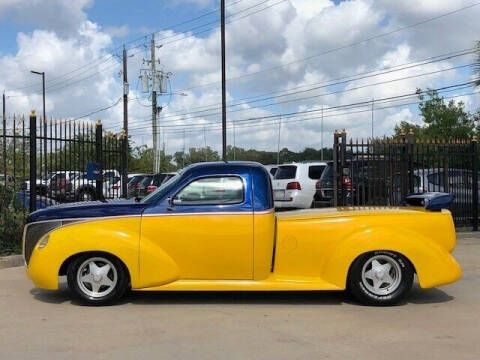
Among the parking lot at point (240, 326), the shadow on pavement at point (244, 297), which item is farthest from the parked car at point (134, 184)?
the shadow on pavement at point (244, 297)

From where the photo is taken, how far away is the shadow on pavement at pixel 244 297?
708 centimetres

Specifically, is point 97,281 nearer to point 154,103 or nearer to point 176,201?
point 176,201

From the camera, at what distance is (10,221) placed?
10.8 meters

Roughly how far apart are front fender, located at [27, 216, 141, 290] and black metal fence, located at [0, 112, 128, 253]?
3.98 meters

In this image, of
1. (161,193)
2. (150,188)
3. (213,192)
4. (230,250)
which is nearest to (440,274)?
(230,250)

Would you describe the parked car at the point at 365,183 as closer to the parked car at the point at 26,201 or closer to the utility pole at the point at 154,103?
the parked car at the point at 26,201

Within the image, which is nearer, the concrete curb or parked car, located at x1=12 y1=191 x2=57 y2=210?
the concrete curb

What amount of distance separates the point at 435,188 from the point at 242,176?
27.3 feet

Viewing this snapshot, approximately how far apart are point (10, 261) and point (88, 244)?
378cm

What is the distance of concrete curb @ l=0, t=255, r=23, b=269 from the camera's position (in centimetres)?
970

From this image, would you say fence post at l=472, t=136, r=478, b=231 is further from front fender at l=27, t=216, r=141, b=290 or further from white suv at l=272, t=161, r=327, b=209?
front fender at l=27, t=216, r=141, b=290

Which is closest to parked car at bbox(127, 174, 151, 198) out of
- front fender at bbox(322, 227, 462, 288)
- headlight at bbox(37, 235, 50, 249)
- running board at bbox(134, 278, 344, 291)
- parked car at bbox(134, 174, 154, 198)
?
parked car at bbox(134, 174, 154, 198)

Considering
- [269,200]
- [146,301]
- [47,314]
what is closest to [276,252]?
[269,200]

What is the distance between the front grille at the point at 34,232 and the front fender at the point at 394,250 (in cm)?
327
